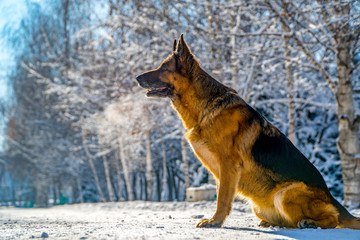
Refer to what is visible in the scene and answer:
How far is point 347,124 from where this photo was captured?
837cm

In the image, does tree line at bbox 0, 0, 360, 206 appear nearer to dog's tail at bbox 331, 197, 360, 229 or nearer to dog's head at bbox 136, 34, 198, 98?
dog's head at bbox 136, 34, 198, 98

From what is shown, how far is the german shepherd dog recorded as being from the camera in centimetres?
359

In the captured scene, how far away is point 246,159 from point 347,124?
226 inches

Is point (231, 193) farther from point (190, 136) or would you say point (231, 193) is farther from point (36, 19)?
point (36, 19)

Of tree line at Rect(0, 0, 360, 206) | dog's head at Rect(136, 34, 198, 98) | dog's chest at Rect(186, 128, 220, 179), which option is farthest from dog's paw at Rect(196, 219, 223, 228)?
tree line at Rect(0, 0, 360, 206)

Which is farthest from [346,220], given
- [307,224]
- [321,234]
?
[321,234]

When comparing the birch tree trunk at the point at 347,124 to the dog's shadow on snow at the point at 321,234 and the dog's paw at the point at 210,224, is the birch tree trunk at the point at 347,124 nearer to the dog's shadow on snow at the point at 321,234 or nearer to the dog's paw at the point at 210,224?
the dog's shadow on snow at the point at 321,234

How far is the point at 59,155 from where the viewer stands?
27.1m

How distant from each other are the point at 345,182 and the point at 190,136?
6.28 meters

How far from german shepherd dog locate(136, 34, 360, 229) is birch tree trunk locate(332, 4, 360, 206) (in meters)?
5.26

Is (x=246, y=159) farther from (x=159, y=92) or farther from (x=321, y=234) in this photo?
(x=159, y=92)

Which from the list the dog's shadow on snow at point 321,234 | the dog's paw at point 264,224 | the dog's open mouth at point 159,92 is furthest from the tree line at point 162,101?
the dog's shadow on snow at point 321,234

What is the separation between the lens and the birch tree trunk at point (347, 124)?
834 cm

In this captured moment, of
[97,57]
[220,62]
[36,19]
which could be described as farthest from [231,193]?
[36,19]
